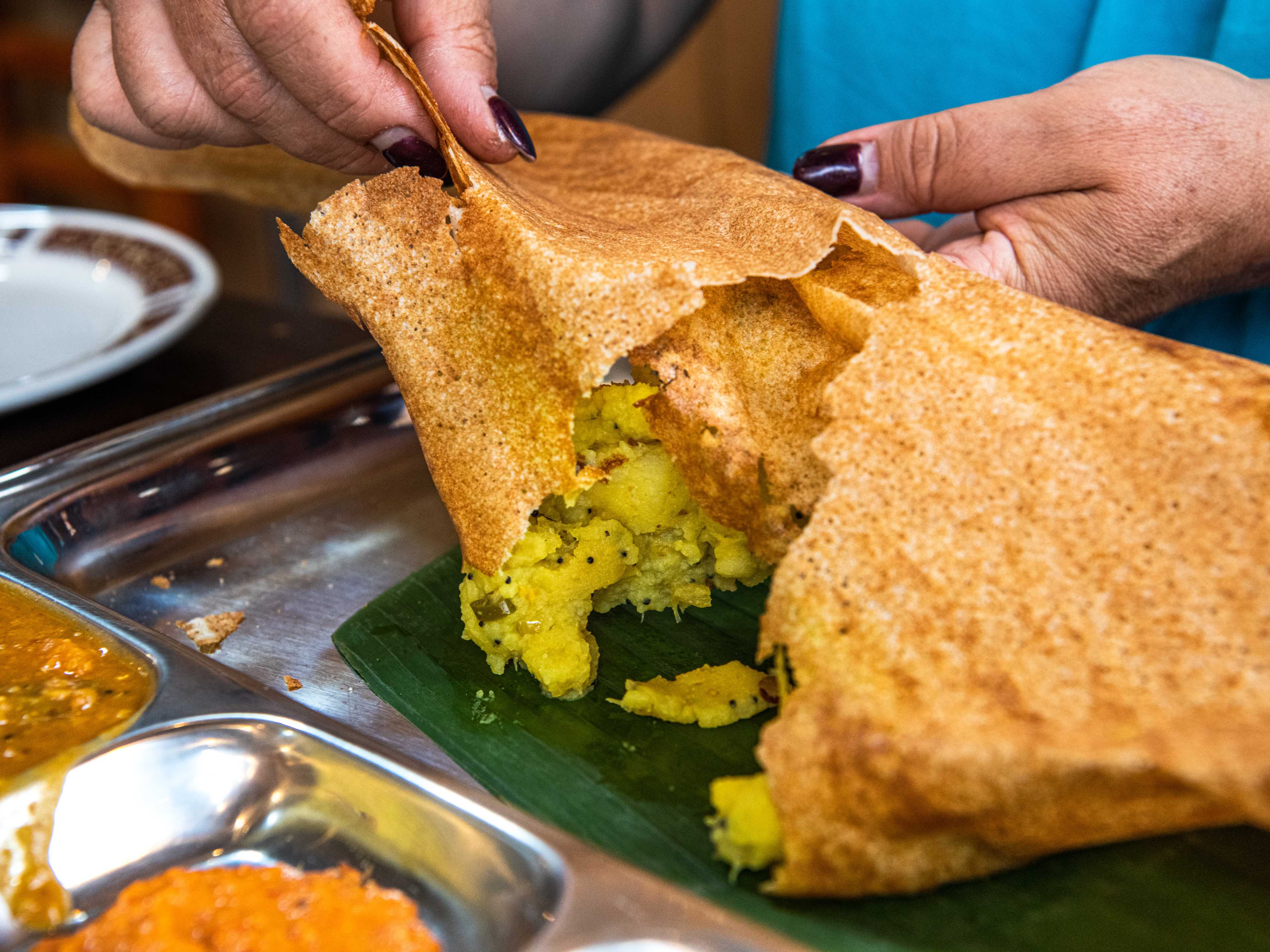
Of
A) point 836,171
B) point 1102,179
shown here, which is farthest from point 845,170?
point 1102,179

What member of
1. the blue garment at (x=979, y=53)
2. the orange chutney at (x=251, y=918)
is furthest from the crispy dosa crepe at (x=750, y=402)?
the blue garment at (x=979, y=53)

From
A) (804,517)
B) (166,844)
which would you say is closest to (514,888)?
(166,844)

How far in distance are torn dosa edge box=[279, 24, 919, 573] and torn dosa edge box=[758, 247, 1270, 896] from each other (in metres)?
0.22

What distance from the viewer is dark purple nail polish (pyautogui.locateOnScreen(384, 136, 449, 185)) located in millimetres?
1239

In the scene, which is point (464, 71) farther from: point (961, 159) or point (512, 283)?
point (961, 159)

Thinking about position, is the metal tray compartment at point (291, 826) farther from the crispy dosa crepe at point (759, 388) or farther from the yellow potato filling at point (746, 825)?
the crispy dosa crepe at point (759, 388)

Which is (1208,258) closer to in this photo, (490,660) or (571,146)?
(571,146)

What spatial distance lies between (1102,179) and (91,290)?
2224 mm

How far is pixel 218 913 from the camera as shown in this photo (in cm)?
79

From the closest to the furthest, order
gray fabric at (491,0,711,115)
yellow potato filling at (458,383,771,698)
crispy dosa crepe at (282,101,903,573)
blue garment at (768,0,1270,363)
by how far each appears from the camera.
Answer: crispy dosa crepe at (282,101,903,573), yellow potato filling at (458,383,771,698), blue garment at (768,0,1270,363), gray fabric at (491,0,711,115)

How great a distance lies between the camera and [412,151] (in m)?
1.24

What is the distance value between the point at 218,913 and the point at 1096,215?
1.26 m

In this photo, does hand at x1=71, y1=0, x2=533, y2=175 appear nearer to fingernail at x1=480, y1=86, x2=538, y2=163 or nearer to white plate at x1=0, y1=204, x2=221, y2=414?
fingernail at x1=480, y1=86, x2=538, y2=163

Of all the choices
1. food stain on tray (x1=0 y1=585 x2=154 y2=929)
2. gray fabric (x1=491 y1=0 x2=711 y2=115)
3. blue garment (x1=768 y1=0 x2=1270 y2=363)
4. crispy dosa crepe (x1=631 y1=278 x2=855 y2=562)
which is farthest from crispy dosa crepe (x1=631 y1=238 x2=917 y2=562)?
gray fabric (x1=491 y1=0 x2=711 y2=115)
